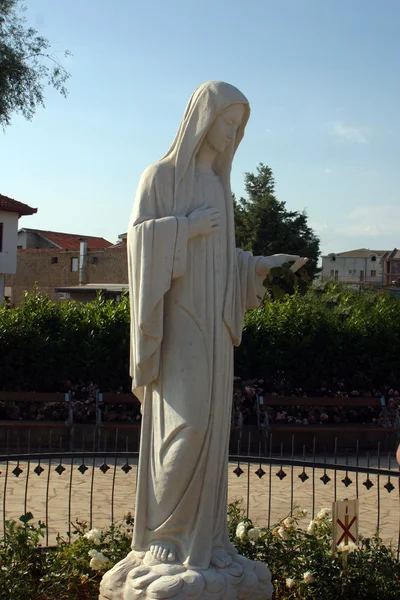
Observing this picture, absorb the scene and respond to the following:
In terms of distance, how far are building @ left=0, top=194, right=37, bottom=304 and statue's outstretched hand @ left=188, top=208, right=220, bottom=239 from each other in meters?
32.4

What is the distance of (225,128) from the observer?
430 centimetres

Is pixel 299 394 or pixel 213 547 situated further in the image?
pixel 299 394

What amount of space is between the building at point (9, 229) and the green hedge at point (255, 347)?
23.1m

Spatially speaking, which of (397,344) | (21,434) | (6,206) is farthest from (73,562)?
(6,206)

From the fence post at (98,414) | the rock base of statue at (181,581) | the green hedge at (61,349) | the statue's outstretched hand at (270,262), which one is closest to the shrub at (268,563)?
the rock base of statue at (181,581)

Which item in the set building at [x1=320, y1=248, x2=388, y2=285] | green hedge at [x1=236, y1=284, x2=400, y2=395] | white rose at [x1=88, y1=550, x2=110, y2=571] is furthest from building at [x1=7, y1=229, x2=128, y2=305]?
building at [x1=320, y1=248, x2=388, y2=285]

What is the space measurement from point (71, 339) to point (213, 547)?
885cm

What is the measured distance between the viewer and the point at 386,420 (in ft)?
41.7

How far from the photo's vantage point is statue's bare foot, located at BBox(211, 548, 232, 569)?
165 inches

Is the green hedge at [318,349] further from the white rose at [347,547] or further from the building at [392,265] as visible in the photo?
the building at [392,265]

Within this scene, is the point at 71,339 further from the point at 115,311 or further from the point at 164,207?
the point at 164,207

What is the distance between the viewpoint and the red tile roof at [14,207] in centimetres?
3547

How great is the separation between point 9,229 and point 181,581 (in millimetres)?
33876

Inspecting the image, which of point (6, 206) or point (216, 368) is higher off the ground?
point (6, 206)
